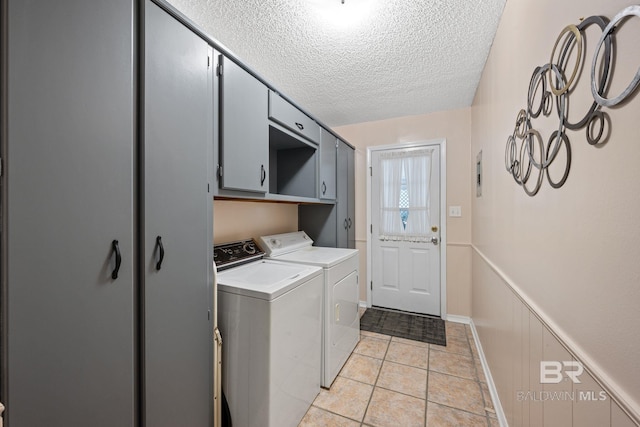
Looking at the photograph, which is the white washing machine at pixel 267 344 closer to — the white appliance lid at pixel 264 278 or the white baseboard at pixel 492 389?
the white appliance lid at pixel 264 278

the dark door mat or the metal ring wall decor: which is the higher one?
the metal ring wall decor

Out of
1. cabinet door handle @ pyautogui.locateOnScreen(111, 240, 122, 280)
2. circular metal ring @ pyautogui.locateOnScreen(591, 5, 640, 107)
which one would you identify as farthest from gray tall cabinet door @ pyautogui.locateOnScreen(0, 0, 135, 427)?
circular metal ring @ pyautogui.locateOnScreen(591, 5, 640, 107)

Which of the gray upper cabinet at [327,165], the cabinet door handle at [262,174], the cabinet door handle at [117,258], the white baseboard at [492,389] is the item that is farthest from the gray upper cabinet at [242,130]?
the white baseboard at [492,389]

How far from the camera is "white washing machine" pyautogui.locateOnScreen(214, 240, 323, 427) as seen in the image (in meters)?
1.31

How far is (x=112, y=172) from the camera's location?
36.0 inches

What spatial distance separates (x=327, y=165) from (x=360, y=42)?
3.80 feet

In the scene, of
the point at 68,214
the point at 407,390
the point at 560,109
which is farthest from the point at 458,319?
the point at 68,214

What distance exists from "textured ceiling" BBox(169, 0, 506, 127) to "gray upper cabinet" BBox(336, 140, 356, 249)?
0.70 meters

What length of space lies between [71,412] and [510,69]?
2.40 m

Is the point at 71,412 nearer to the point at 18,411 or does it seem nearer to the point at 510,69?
the point at 18,411

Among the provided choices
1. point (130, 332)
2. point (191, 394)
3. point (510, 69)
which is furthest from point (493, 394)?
point (130, 332)

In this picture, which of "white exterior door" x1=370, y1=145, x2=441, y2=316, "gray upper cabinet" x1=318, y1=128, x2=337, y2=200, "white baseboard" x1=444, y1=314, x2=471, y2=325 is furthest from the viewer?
"white exterior door" x1=370, y1=145, x2=441, y2=316

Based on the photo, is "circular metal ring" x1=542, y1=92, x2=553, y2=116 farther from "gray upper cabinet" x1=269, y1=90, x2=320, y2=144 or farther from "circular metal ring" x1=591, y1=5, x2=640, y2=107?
"gray upper cabinet" x1=269, y1=90, x2=320, y2=144

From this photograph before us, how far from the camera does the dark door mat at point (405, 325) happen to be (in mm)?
2615
